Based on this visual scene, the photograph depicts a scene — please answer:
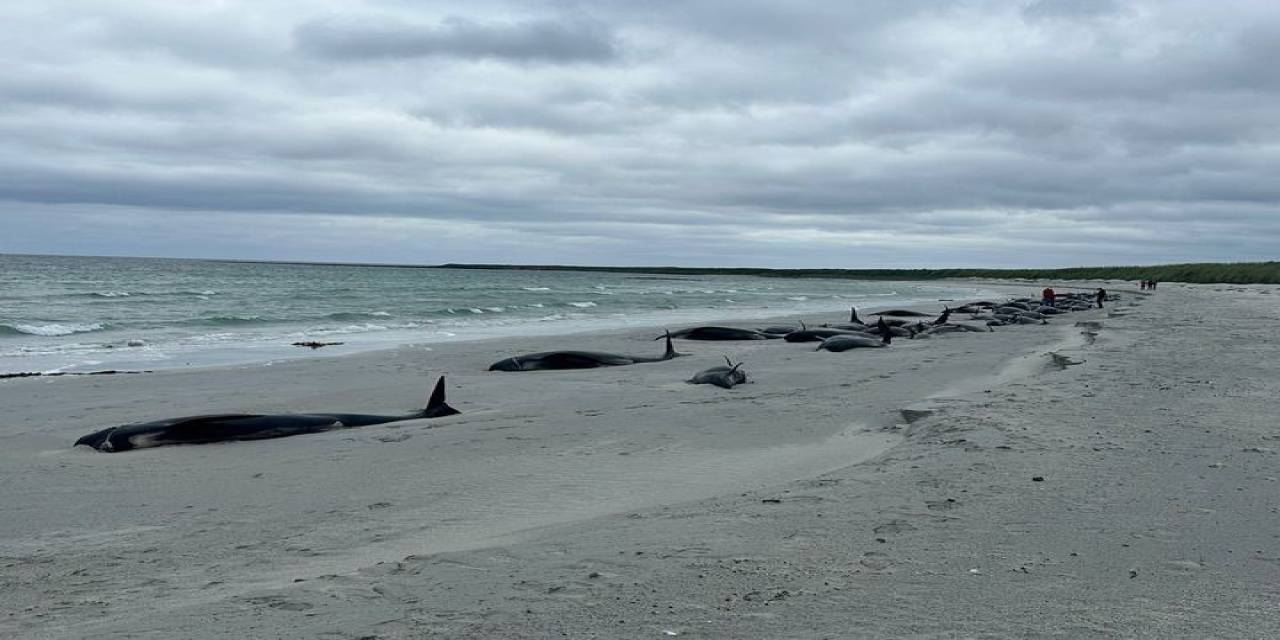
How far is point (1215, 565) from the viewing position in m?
4.44

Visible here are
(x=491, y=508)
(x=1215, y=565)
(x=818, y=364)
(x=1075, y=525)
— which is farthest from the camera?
(x=818, y=364)

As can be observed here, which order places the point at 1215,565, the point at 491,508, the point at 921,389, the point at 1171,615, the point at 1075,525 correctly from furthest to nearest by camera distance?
the point at 921,389
the point at 491,508
the point at 1075,525
the point at 1215,565
the point at 1171,615

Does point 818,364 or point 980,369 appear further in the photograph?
point 818,364

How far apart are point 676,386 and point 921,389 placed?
319 centimetres

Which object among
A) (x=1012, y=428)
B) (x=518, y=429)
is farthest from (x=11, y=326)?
(x=1012, y=428)

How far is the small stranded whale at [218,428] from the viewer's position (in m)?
8.72

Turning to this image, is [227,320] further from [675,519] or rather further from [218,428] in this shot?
[675,519]

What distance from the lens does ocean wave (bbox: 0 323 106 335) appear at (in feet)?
79.6

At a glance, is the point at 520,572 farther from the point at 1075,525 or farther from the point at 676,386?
the point at 676,386

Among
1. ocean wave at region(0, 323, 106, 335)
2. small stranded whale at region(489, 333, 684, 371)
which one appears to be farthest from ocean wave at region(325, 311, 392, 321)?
small stranded whale at region(489, 333, 684, 371)

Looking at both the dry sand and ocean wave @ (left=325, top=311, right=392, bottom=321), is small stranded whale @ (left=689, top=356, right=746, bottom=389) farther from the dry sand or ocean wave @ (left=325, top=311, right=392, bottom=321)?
ocean wave @ (left=325, top=311, right=392, bottom=321)

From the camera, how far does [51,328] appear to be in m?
25.4

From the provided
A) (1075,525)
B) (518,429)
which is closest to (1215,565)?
(1075,525)

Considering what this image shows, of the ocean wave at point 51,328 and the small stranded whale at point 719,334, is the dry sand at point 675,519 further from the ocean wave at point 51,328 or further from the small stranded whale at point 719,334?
the ocean wave at point 51,328
